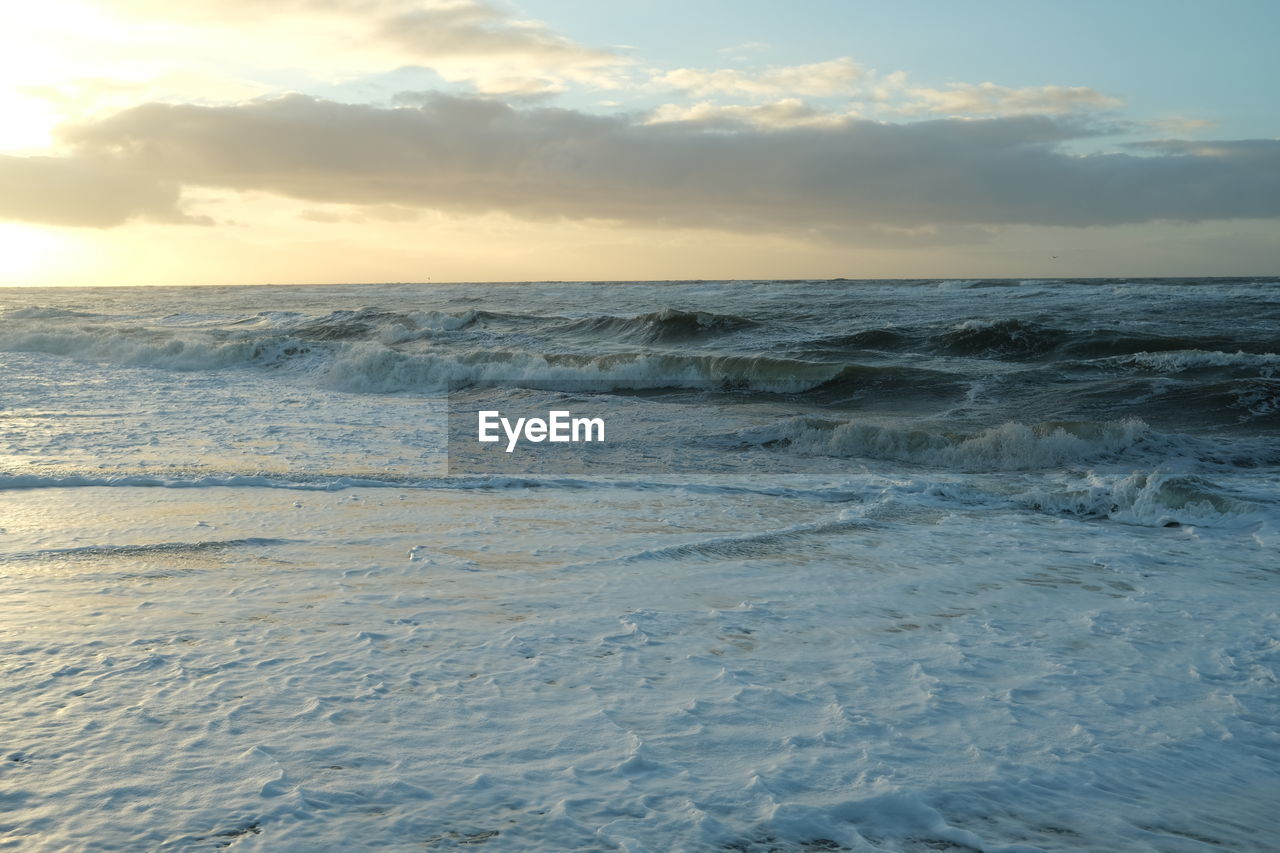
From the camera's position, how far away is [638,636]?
194 inches

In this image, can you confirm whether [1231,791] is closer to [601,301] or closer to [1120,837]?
[1120,837]

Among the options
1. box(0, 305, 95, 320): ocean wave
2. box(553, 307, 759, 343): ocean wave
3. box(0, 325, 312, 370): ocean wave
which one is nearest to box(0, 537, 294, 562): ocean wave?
box(0, 325, 312, 370): ocean wave

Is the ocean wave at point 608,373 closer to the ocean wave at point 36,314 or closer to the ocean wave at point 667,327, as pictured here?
the ocean wave at point 667,327

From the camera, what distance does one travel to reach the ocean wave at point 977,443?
10.7m

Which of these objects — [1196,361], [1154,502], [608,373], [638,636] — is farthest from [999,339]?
[638,636]

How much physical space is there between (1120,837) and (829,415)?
11970 mm

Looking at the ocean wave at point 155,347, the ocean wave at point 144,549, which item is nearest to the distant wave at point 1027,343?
the ocean wave at point 155,347

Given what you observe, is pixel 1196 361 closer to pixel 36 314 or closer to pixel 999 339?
pixel 999 339

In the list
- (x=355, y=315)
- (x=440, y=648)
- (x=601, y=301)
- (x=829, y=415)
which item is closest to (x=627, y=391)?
(x=829, y=415)

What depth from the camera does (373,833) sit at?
10.0ft

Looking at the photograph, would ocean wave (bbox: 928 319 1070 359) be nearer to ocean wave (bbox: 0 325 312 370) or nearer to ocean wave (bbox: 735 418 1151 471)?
ocean wave (bbox: 735 418 1151 471)

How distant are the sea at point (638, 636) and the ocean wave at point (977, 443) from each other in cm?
4

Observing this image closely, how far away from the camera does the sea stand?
326cm

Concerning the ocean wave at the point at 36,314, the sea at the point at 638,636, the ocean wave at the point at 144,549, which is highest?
the ocean wave at the point at 36,314
